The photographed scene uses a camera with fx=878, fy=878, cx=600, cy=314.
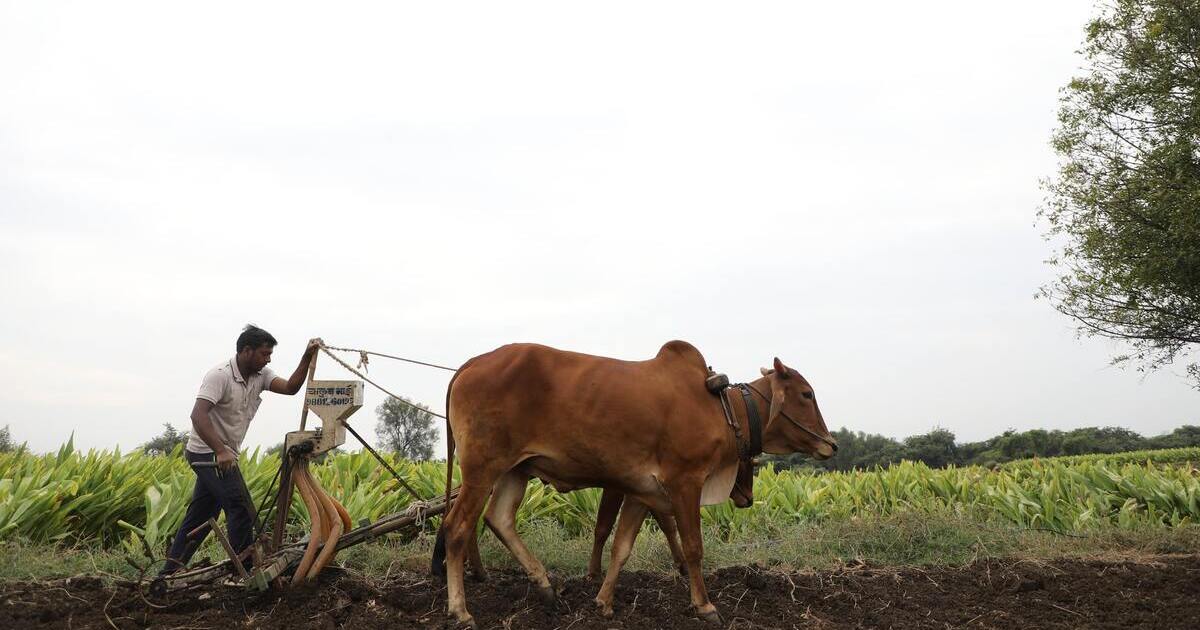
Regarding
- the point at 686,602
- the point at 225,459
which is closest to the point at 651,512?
the point at 686,602

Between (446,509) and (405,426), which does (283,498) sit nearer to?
(446,509)

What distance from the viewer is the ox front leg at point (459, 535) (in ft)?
16.3

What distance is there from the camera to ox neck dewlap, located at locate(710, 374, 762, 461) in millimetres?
5508

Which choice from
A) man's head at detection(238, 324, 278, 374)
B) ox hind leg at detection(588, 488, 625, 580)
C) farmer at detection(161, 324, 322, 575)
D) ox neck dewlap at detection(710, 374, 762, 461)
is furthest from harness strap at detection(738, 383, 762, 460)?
man's head at detection(238, 324, 278, 374)

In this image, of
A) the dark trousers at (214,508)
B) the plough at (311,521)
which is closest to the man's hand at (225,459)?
the dark trousers at (214,508)

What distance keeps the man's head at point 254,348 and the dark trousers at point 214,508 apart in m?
0.62

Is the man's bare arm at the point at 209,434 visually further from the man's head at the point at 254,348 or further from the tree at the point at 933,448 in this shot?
the tree at the point at 933,448

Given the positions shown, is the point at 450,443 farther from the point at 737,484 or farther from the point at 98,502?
the point at 98,502

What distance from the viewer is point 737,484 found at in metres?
5.97

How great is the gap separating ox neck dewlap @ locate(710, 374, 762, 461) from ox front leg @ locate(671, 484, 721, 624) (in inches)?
19.7

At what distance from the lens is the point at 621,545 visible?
5434mm

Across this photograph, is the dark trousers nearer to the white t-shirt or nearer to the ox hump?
the white t-shirt

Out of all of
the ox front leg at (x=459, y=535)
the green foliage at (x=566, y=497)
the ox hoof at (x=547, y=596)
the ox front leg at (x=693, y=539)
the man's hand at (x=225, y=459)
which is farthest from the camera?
Result: the green foliage at (x=566, y=497)

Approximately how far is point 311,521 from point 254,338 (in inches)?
48.8
